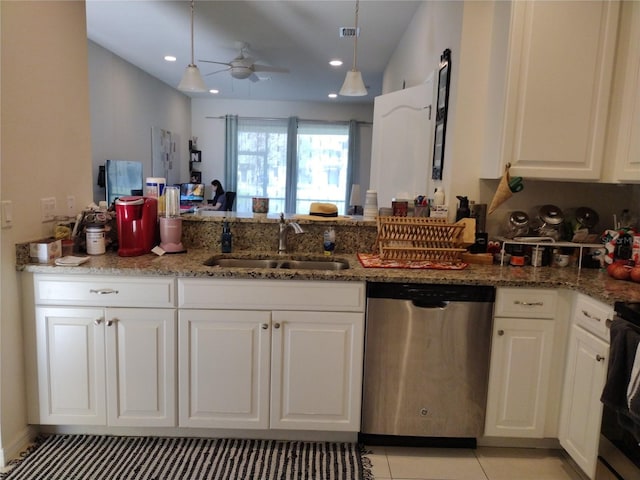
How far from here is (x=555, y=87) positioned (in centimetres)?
216

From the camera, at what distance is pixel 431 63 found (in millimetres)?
3082

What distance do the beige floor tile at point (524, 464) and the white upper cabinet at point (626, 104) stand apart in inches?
55.7

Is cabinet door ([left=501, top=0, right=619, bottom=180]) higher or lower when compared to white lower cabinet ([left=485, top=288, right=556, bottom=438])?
higher

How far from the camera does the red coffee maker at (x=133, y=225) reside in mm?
2223

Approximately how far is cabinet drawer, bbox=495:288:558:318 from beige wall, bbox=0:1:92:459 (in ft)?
7.25

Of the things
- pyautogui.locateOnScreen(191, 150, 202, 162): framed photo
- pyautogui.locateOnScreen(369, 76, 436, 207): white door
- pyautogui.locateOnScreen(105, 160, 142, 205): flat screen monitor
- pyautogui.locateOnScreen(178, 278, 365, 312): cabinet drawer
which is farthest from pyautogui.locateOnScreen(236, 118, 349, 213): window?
pyautogui.locateOnScreen(178, 278, 365, 312): cabinet drawer

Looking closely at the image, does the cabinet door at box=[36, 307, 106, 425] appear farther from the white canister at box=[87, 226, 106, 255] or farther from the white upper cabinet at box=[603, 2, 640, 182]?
the white upper cabinet at box=[603, 2, 640, 182]

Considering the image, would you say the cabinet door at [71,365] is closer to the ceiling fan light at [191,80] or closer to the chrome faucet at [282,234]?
the chrome faucet at [282,234]

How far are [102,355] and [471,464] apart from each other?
181 centimetres

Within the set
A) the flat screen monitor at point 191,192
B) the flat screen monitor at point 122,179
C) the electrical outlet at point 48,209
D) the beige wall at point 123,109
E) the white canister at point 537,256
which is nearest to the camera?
the electrical outlet at point 48,209

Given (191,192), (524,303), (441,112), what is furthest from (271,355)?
(191,192)

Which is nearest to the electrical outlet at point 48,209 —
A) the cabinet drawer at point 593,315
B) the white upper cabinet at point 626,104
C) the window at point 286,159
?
the cabinet drawer at point 593,315

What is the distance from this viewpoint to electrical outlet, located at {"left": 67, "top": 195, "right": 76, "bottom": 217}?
2.31 meters

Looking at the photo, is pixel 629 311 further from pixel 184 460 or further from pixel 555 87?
pixel 184 460
